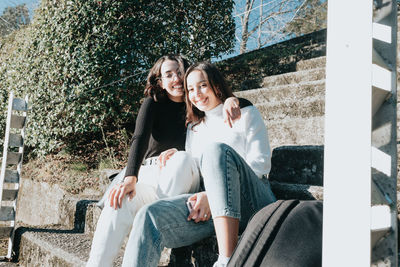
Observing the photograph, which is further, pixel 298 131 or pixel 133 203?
pixel 298 131

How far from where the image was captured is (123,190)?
1.89 m

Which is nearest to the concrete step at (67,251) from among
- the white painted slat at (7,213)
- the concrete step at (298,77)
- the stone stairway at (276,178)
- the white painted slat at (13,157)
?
the stone stairway at (276,178)

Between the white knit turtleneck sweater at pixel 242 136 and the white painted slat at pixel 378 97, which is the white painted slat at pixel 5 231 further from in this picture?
the white painted slat at pixel 378 97

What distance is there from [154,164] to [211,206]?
0.66m

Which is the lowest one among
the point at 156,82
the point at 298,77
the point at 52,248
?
the point at 52,248

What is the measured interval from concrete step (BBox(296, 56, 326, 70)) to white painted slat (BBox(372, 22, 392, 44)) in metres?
3.33

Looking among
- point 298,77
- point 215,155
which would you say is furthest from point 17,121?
point 298,77

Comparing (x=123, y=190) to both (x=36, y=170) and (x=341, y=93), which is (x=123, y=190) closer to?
(x=341, y=93)

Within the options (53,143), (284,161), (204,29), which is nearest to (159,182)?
(284,161)

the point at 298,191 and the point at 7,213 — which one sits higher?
the point at 298,191

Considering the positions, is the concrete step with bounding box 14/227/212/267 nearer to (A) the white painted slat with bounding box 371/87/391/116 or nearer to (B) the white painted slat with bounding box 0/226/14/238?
(B) the white painted slat with bounding box 0/226/14/238

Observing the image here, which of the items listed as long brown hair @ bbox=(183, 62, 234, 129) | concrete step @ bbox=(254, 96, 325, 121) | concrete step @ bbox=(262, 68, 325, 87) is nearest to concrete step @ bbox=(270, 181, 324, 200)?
Result: long brown hair @ bbox=(183, 62, 234, 129)

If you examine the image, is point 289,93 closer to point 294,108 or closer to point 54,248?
point 294,108

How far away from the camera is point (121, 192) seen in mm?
1885
